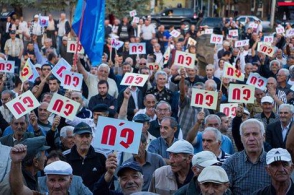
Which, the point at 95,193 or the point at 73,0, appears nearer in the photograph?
the point at 95,193

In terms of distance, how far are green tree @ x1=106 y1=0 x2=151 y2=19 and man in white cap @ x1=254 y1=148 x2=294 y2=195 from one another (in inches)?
1169

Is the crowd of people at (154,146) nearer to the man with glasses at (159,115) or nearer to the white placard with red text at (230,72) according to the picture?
the man with glasses at (159,115)

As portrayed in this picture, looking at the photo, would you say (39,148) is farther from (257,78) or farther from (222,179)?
(257,78)

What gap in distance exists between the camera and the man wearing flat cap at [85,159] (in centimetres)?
815

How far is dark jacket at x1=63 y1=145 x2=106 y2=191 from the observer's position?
8.14 meters

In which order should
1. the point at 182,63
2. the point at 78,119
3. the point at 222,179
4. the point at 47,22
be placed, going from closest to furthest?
the point at 222,179
the point at 78,119
the point at 182,63
the point at 47,22

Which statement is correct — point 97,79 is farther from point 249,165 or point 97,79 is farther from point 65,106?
point 249,165

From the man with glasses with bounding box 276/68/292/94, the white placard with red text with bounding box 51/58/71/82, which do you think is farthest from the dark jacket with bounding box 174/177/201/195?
the man with glasses with bounding box 276/68/292/94

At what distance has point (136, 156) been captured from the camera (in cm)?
808

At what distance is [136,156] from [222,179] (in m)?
2.16

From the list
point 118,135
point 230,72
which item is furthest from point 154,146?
point 230,72

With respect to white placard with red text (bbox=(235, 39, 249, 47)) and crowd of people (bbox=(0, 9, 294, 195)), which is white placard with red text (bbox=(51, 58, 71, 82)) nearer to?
crowd of people (bbox=(0, 9, 294, 195))

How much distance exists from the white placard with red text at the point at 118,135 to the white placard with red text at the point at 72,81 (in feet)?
16.7

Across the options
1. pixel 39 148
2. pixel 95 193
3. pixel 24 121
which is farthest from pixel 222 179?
pixel 24 121
